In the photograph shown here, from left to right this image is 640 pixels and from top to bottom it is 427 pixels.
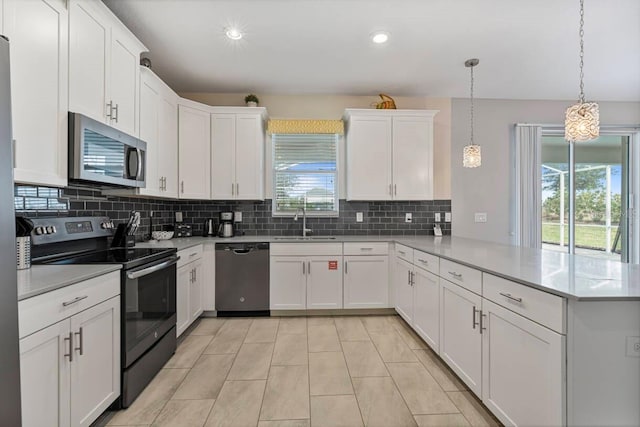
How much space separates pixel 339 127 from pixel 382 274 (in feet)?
5.92

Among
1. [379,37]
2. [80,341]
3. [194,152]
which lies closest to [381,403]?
[80,341]

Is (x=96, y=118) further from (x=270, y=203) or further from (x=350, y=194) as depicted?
(x=350, y=194)

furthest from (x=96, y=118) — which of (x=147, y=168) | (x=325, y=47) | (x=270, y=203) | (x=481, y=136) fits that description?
(x=481, y=136)

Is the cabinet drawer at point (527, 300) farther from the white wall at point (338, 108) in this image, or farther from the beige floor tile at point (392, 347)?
the white wall at point (338, 108)

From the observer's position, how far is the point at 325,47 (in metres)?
2.67

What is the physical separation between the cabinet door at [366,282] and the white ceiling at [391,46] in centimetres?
202

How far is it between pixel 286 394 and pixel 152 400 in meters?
0.82

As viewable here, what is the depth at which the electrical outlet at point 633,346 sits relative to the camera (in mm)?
1163

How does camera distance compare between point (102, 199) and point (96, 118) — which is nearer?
point (96, 118)

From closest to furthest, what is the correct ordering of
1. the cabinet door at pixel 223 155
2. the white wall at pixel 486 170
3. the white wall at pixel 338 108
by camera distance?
the cabinet door at pixel 223 155 → the white wall at pixel 338 108 → the white wall at pixel 486 170

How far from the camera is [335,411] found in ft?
5.76

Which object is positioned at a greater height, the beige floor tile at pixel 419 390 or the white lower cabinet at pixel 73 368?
the white lower cabinet at pixel 73 368

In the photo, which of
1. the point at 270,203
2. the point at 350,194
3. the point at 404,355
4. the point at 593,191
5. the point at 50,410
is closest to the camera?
the point at 50,410

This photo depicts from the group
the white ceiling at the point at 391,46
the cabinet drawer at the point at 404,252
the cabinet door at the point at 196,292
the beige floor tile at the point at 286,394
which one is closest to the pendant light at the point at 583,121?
the white ceiling at the point at 391,46
